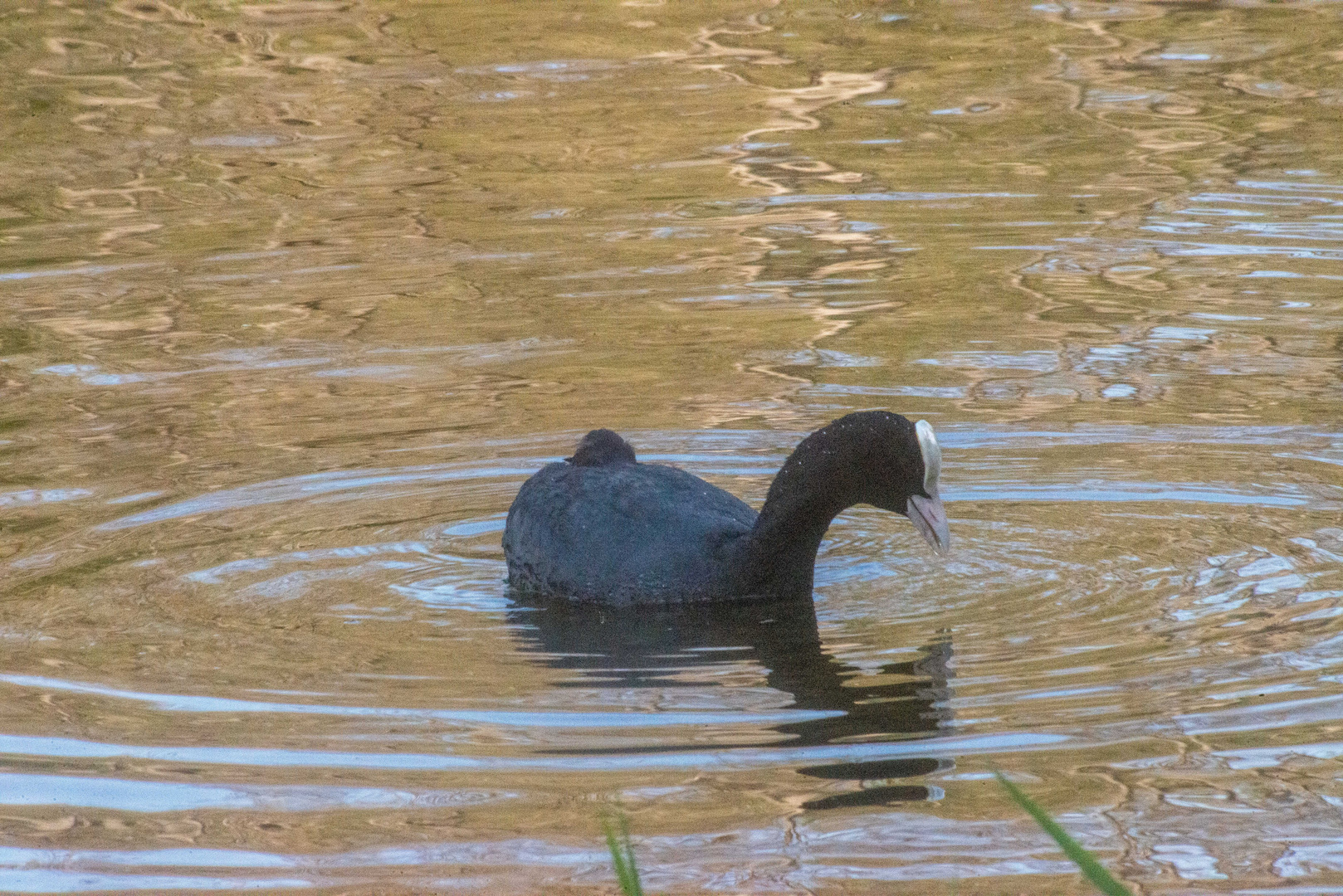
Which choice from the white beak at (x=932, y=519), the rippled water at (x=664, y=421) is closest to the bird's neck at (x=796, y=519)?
the rippled water at (x=664, y=421)

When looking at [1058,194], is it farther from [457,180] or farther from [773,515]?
[773,515]

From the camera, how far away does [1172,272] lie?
34.5 ft

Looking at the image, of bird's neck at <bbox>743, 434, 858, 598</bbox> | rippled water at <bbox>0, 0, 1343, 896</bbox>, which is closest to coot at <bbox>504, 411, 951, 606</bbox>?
bird's neck at <bbox>743, 434, 858, 598</bbox>

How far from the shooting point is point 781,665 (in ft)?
20.3

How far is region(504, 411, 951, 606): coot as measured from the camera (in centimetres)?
651

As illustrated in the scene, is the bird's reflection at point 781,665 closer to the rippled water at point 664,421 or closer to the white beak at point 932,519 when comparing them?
the rippled water at point 664,421

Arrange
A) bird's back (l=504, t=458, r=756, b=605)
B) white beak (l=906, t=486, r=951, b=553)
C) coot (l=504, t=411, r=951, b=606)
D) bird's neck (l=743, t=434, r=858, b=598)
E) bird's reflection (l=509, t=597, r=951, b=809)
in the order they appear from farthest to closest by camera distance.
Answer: bird's back (l=504, t=458, r=756, b=605)
bird's neck (l=743, t=434, r=858, b=598)
coot (l=504, t=411, r=951, b=606)
white beak (l=906, t=486, r=951, b=553)
bird's reflection (l=509, t=597, r=951, b=809)

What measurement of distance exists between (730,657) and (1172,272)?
16.4ft

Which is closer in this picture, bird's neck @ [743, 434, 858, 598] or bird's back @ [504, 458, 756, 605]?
bird's neck @ [743, 434, 858, 598]

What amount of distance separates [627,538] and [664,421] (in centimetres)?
180

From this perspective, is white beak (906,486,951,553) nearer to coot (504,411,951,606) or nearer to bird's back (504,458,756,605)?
coot (504,411,951,606)

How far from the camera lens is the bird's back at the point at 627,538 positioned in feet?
22.3

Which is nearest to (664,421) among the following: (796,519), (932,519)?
(796,519)

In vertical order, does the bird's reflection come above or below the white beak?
below
